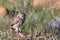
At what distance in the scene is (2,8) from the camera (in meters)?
4.01

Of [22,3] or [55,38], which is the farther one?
[22,3]

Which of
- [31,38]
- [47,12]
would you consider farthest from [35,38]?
[47,12]

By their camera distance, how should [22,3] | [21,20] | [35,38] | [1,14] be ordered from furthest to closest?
[22,3]
[1,14]
[21,20]
[35,38]

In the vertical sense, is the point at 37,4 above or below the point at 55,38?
above

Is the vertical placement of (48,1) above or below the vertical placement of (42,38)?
above

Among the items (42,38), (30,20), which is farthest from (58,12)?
(42,38)

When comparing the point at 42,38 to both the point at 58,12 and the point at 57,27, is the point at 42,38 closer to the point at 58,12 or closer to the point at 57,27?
the point at 57,27

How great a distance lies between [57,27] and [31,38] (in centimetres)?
34

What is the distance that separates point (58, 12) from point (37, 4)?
12.9 inches

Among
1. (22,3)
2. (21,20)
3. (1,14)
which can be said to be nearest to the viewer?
(21,20)

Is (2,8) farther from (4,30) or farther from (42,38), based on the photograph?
(42,38)

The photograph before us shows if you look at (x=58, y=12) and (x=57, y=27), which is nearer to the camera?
(x=57, y=27)

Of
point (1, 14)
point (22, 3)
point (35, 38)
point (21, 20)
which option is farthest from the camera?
point (22, 3)

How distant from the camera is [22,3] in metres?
4.20
